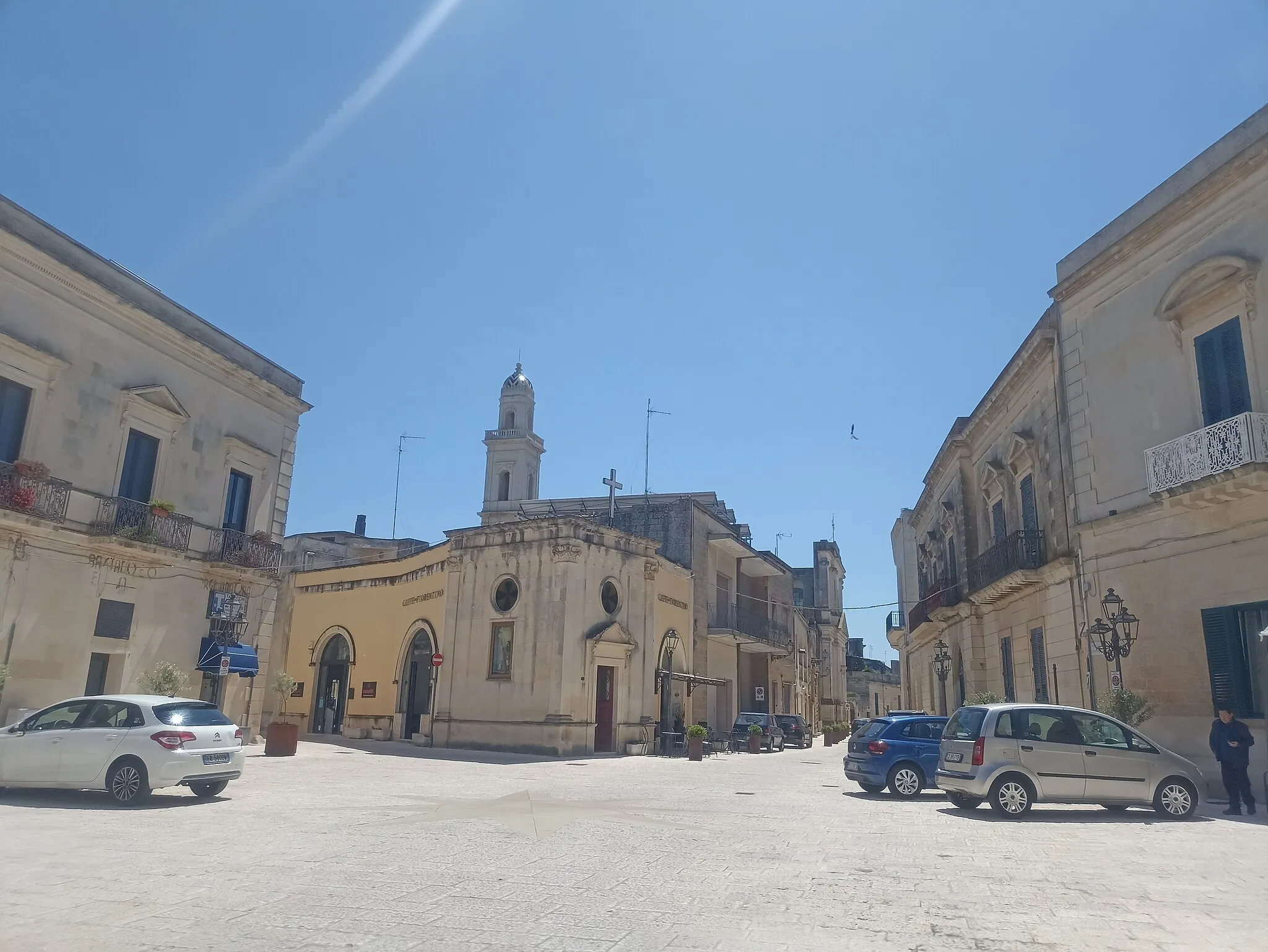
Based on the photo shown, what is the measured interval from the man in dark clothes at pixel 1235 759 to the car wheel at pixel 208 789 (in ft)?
46.0

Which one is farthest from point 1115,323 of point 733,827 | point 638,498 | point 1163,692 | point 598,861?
point 638,498

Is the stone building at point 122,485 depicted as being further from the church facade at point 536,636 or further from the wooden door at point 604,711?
the wooden door at point 604,711

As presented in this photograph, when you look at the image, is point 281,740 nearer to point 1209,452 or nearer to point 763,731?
point 763,731

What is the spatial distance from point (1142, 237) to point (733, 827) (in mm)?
13047

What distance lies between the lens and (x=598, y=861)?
803cm

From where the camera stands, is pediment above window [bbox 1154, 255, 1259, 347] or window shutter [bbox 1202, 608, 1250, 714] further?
pediment above window [bbox 1154, 255, 1259, 347]

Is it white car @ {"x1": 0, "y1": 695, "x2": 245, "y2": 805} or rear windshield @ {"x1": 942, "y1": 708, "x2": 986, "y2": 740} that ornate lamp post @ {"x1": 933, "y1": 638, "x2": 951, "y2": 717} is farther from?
white car @ {"x1": 0, "y1": 695, "x2": 245, "y2": 805}

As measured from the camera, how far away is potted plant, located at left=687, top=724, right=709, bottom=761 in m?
24.8

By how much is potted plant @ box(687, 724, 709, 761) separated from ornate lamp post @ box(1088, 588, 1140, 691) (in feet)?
39.2

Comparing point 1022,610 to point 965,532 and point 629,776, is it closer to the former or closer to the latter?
point 965,532

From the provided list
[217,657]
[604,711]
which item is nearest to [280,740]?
[217,657]

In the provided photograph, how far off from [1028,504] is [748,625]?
19.1 metres

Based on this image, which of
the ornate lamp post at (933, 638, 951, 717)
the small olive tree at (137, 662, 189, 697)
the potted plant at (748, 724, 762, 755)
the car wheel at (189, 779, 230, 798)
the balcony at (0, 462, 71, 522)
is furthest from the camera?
the potted plant at (748, 724, 762, 755)

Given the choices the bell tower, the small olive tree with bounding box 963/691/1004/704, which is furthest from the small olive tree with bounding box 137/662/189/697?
the bell tower
